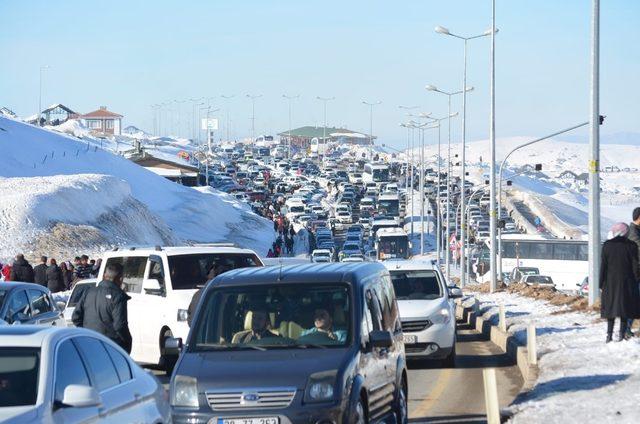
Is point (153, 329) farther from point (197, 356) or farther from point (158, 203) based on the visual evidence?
point (158, 203)

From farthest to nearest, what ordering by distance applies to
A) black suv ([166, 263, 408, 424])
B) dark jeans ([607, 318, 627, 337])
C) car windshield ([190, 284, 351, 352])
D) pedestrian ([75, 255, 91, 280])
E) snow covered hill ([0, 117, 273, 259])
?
snow covered hill ([0, 117, 273, 259]) < pedestrian ([75, 255, 91, 280]) < dark jeans ([607, 318, 627, 337]) < car windshield ([190, 284, 351, 352]) < black suv ([166, 263, 408, 424])

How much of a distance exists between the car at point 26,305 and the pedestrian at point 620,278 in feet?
24.9

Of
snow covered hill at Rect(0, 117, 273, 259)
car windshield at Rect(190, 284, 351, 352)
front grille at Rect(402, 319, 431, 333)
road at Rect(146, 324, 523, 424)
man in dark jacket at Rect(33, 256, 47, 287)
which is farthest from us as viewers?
snow covered hill at Rect(0, 117, 273, 259)

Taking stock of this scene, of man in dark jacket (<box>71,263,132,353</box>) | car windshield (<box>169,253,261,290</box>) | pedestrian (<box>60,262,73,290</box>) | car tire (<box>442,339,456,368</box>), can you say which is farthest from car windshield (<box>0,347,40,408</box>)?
pedestrian (<box>60,262,73,290</box>)

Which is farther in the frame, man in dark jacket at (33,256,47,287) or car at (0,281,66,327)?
man in dark jacket at (33,256,47,287)

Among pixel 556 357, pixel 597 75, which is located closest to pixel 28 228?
pixel 597 75

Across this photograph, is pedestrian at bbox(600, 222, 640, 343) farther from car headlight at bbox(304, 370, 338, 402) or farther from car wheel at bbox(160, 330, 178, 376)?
car headlight at bbox(304, 370, 338, 402)

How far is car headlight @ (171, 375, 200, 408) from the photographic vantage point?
34.9ft

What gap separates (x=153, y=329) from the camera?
64.3 ft

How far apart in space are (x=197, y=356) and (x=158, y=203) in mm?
94784

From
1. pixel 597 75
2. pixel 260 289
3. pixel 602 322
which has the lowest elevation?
pixel 602 322

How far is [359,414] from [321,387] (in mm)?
525

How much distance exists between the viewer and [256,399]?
412 inches

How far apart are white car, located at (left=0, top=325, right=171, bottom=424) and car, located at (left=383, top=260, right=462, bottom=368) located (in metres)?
11.6
